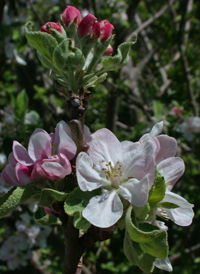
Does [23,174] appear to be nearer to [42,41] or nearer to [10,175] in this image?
→ [10,175]

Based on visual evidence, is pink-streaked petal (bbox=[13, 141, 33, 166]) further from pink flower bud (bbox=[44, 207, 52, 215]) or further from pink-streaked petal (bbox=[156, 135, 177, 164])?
pink-streaked petal (bbox=[156, 135, 177, 164])

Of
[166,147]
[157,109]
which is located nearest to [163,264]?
[166,147]

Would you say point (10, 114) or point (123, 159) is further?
point (10, 114)

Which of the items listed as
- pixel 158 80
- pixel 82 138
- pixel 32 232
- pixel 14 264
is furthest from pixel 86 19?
pixel 158 80

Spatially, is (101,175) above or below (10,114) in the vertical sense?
above

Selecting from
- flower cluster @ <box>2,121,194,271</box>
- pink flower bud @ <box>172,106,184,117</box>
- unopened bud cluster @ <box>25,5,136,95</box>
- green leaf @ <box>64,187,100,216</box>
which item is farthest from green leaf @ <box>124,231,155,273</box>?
pink flower bud @ <box>172,106,184,117</box>

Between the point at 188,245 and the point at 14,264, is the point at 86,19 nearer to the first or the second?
the point at 14,264
